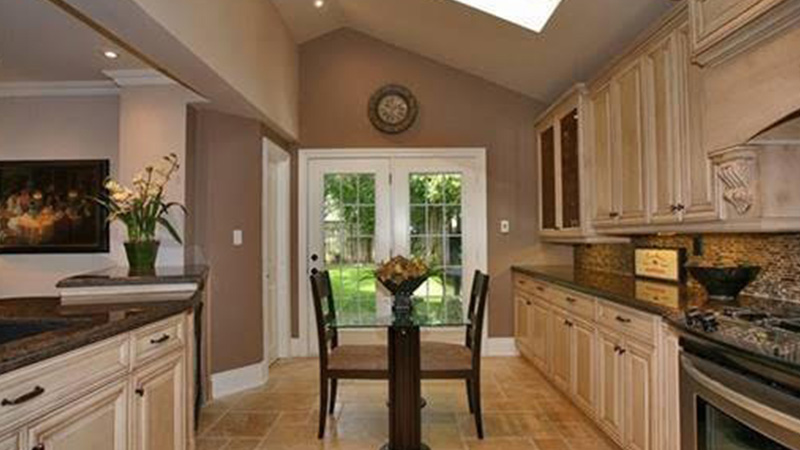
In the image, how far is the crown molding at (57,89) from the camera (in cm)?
472

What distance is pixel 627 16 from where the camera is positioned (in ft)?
11.1

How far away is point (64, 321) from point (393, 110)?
4.01 metres

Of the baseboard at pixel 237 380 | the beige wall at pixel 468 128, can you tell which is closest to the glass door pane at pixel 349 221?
the beige wall at pixel 468 128

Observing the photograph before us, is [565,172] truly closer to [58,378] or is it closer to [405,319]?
[405,319]

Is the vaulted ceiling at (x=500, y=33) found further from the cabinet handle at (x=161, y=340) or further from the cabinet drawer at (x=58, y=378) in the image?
the cabinet drawer at (x=58, y=378)

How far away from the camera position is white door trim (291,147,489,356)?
5.48 meters

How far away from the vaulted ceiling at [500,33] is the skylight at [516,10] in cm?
8

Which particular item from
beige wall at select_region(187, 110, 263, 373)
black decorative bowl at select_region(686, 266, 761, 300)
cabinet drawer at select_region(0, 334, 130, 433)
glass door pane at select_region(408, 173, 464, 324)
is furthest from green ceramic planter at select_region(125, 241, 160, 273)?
black decorative bowl at select_region(686, 266, 761, 300)

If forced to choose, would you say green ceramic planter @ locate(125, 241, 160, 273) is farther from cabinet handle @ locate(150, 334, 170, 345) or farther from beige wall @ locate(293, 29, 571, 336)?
beige wall @ locate(293, 29, 571, 336)

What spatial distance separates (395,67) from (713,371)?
174 inches

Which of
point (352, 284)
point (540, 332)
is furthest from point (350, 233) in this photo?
point (540, 332)

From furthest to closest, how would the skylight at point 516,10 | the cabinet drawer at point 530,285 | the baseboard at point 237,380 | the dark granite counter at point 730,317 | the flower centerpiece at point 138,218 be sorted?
the cabinet drawer at point 530,285 < the baseboard at point 237,380 < the skylight at point 516,10 < the flower centerpiece at point 138,218 < the dark granite counter at point 730,317

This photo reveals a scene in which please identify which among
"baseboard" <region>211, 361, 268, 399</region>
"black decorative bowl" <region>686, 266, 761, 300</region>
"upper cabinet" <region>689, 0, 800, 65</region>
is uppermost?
"upper cabinet" <region>689, 0, 800, 65</region>

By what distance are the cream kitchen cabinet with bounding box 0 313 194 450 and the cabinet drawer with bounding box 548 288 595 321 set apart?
2.29 m
